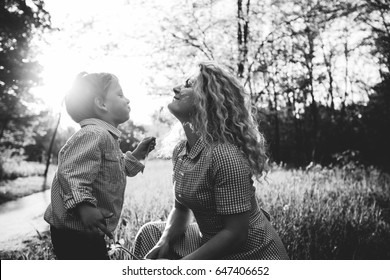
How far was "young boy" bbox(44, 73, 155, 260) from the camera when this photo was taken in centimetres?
151

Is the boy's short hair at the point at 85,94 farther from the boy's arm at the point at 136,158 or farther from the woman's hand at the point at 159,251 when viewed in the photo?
the woman's hand at the point at 159,251

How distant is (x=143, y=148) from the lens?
2061 mm

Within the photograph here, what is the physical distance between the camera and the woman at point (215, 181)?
54.6 inches

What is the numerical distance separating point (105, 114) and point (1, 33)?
3553mm

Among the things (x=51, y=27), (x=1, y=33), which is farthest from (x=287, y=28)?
(x=1, y=33)

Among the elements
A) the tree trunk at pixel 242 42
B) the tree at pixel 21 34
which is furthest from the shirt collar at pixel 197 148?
the tree trunk at pixel 242 42

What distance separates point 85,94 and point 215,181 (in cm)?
92

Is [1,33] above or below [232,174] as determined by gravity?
above

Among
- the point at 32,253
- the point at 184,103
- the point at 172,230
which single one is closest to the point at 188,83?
the point at 184,103

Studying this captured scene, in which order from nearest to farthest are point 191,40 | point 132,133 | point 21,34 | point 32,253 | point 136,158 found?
point 136,158 → point 32,253 → point 21,34 → point 132,133 → point 191,40

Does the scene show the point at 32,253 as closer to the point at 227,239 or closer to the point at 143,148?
the point at 143,148

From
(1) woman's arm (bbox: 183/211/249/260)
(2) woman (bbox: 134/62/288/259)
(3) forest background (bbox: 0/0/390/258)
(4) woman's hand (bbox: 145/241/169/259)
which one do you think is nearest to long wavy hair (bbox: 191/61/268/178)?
(2) woman (bbox: 134/62/288/259)
